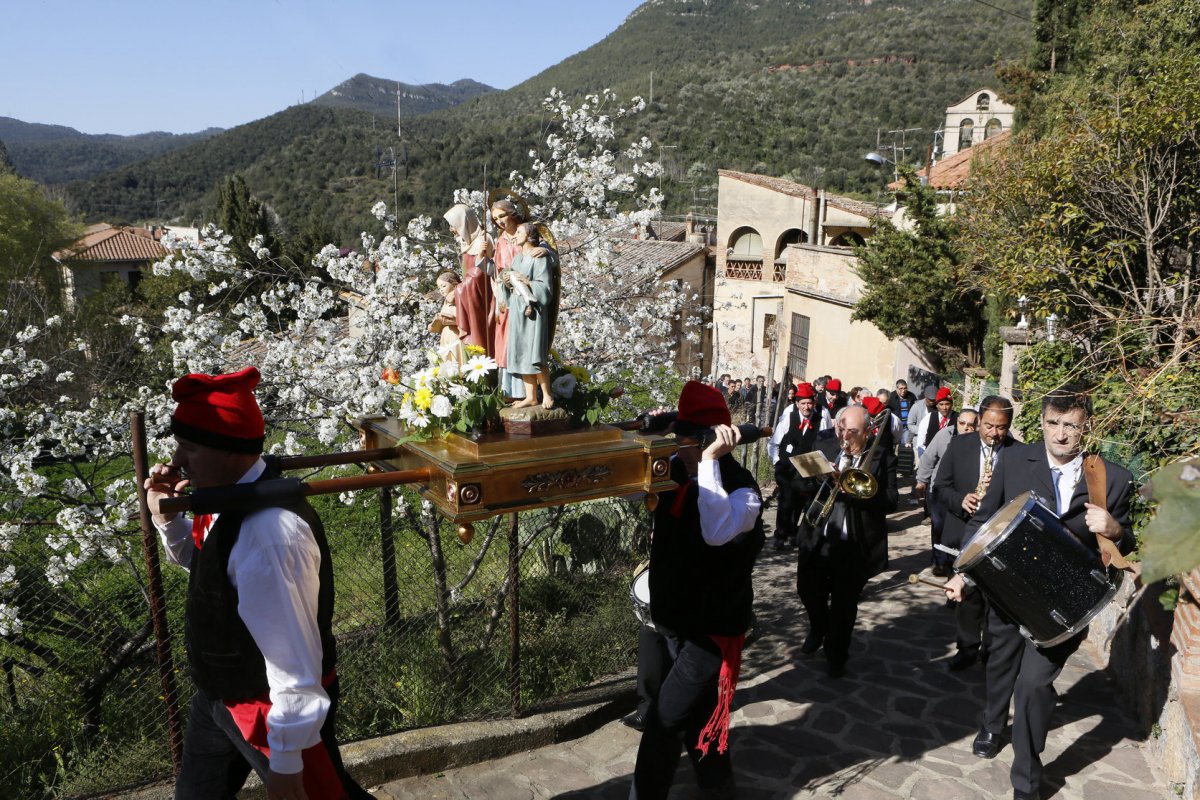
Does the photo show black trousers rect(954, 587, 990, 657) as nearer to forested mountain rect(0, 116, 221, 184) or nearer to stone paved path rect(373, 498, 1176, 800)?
stone paved path rect(373, 498, 1176, 800)

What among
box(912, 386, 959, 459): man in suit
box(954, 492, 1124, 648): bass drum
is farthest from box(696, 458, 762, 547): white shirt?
box(912, 386, 959, 459): man in suit

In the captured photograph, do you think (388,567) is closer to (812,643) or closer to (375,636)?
(375,636)

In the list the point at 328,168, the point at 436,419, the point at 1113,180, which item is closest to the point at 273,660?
the point at 436,419

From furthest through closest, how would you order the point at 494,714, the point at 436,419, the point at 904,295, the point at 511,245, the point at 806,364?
the point at 806,364, the point at 904,295, the point at 494,714, the point at 511,245, the point at 436,419

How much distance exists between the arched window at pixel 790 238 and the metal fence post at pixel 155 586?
2676cm

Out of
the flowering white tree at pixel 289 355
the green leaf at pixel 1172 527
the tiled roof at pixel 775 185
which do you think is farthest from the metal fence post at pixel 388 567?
the tiled roof at pixel 775 185

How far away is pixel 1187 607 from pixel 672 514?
2.96 meters

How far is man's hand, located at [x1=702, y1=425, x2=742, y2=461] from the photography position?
3.48m

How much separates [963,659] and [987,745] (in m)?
1.16

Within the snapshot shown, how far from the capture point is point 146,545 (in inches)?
135

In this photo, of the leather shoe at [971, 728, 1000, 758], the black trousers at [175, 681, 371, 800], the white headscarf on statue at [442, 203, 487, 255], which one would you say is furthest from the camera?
the leather shoe at [971, 728, 1000, 758]

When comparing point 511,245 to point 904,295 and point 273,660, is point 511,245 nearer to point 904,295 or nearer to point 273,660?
point 273,660

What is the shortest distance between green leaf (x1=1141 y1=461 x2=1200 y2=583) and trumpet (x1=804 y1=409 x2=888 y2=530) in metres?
4.93

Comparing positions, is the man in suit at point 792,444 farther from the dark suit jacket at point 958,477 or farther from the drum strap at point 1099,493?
the drum strap at point 1099,493
